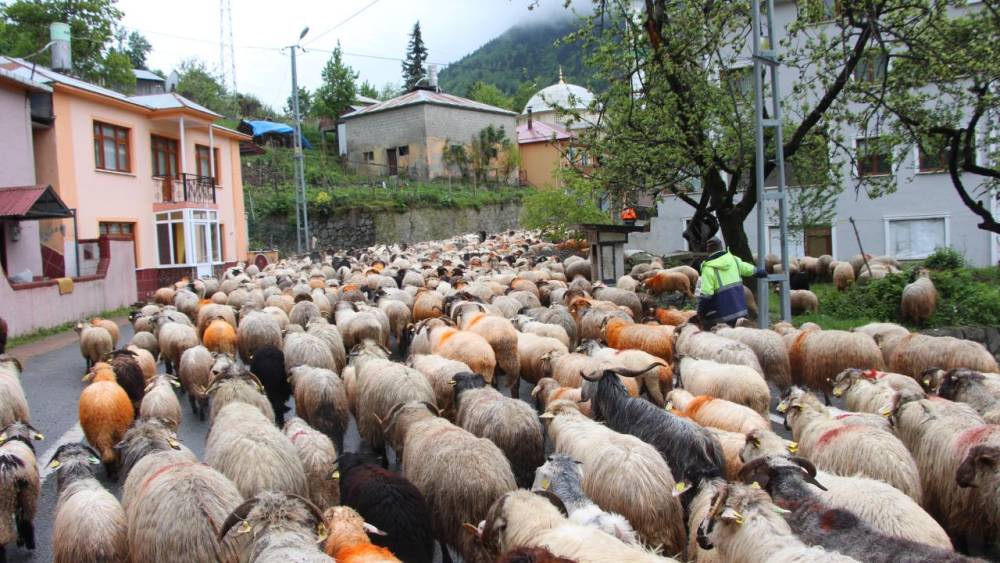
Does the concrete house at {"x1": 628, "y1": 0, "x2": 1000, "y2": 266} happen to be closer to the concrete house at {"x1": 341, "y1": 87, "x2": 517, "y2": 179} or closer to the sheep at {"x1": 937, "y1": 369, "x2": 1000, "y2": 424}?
the sheep at {"x1": 937, "y1": 369, "x2": 1000, "y2": 424}

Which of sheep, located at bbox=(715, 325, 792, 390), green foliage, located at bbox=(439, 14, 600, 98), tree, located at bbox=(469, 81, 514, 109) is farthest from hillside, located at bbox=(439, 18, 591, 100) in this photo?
sheep, located at bbox=(715, 325, 792, 390)

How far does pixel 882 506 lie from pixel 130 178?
25218 millimetres

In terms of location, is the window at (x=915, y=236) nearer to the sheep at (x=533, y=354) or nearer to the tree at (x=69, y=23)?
the sheep at (x=533, y=354)

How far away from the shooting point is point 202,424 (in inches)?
344

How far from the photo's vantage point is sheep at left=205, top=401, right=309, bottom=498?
5016 millimetres

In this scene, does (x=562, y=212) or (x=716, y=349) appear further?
(x=562, y=212)

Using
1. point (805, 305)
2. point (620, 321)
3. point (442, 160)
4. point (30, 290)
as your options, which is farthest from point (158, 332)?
point (442, 160)

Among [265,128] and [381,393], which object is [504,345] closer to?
[381,393]

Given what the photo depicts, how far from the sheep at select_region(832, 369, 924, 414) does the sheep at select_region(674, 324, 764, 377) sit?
90 cm

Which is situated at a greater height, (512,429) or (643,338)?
(643,338)

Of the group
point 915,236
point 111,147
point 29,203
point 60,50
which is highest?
point 60,50

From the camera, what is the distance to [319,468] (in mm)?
5609

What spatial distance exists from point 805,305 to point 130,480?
1228 cm

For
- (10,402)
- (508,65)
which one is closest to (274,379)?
(10,402)
